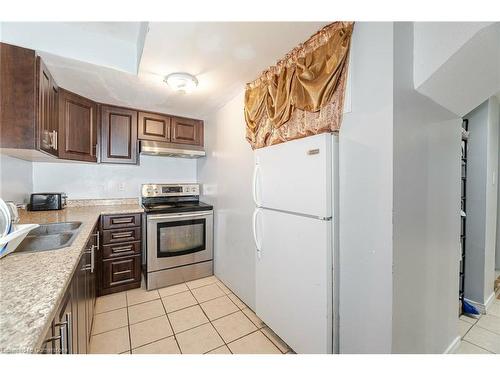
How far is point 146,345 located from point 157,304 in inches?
23.8

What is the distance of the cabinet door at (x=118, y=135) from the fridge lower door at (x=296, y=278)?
6.70 ft

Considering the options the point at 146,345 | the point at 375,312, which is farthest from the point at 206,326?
the point at 375,312

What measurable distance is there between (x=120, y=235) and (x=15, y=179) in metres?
1.06

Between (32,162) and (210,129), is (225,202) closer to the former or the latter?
(210,129)

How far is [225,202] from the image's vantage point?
8.64 ft

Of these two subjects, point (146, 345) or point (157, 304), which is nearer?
point (146, 345)

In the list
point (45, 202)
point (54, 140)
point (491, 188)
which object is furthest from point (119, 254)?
point (491, 188)

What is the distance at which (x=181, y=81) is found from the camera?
1967 millimetres

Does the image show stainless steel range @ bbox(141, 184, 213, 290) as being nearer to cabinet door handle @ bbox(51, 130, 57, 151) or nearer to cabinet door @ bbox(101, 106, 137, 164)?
cabinet door @ bbox(101, 106, 137, 164)

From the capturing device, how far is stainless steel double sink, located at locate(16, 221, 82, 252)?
1.39m

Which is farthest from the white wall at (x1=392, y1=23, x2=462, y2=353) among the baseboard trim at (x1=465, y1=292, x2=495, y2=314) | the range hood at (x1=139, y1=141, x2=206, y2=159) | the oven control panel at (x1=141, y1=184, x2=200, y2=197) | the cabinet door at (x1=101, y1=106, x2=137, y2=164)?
the cabinet door at (x1=101, y1=106, x2=137, y2=164)

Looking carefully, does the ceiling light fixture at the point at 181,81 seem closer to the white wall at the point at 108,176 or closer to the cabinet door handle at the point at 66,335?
the white wall at the point at 108,176

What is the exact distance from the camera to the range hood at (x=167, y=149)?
2.77 m
